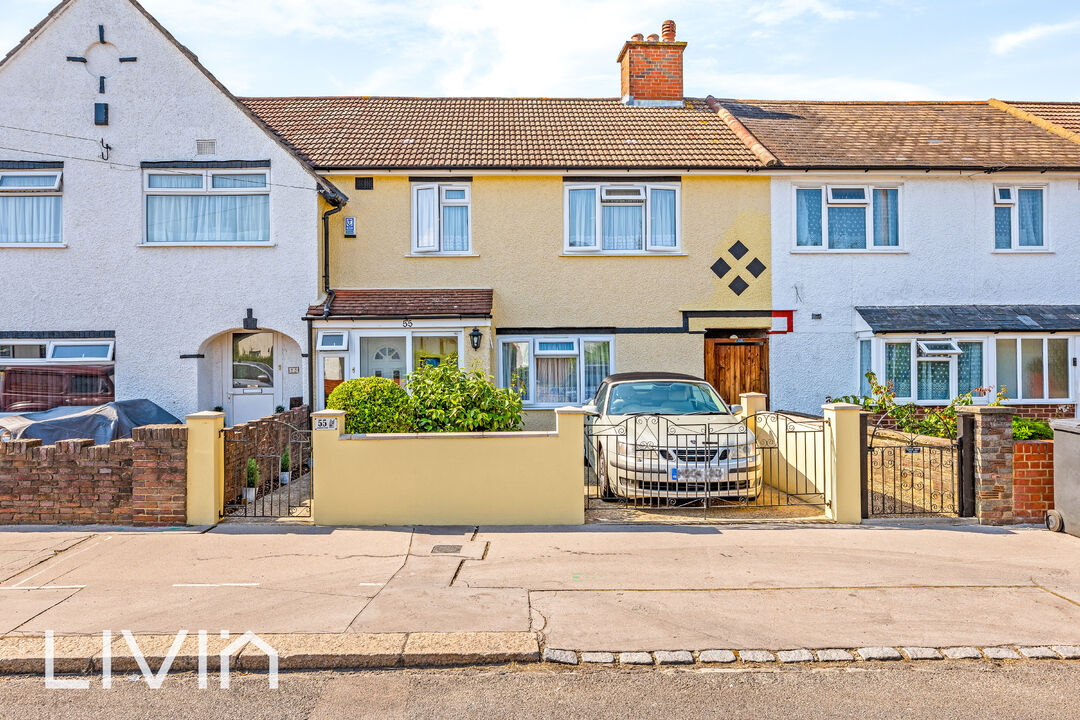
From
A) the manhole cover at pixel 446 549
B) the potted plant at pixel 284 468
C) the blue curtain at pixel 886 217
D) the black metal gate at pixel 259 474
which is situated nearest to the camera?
the manhole cover at pixel 446 549

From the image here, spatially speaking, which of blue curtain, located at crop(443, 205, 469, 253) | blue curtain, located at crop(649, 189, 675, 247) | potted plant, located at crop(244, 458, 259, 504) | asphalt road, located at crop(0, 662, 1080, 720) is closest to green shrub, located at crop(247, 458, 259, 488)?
potted plant, located at crop(244, 458, 259, 504)

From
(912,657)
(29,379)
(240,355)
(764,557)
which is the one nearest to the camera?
(912,657)

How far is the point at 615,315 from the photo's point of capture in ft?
43.4

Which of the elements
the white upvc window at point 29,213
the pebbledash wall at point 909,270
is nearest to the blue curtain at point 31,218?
the white upvc window at point 29,213

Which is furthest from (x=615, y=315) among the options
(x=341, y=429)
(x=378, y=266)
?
(x=341, y=429)

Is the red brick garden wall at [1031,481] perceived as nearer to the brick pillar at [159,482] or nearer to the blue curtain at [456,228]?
the brick pillar at [159,482]

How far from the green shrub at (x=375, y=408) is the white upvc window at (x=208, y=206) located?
538 cm

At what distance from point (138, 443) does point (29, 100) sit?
27.3 feet

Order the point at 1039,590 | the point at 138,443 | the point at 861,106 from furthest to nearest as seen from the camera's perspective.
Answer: the point at 861,106
the point at 138,443
the point at 1039,590

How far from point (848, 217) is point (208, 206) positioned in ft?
37.6

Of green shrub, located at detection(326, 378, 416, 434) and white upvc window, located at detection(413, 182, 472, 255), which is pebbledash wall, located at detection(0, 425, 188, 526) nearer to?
green shrub, located at detection(326, 378, 416, 434)

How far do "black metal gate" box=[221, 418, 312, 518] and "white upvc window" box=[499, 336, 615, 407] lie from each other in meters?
4.57

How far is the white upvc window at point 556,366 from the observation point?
1324 cm

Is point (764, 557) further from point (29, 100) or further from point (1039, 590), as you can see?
point (29, 100)
